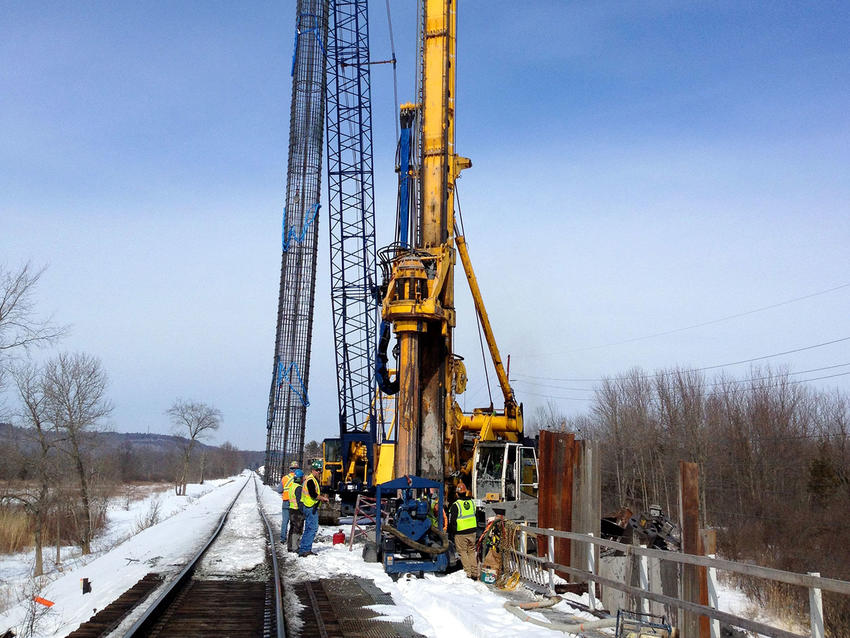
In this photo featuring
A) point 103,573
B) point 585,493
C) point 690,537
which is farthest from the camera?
point 103,573

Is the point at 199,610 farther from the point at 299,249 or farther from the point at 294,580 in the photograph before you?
the point at 299,249

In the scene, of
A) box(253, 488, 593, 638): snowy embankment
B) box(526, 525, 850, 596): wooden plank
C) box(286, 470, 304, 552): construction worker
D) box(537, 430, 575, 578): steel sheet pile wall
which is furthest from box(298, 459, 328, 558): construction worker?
box(526, 525, 850, 596): wooden plank

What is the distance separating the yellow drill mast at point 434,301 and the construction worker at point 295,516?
8.62ft

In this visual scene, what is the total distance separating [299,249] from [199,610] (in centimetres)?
5705

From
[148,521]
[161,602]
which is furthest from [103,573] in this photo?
[148,521]

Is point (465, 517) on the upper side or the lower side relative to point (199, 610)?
upper

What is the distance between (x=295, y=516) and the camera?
59.5 feet

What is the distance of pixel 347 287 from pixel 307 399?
23.7 metres

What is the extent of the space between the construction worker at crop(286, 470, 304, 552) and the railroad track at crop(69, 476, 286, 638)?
327cm

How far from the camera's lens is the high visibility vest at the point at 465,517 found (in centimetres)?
1397

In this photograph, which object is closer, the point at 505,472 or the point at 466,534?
the point at 466,534

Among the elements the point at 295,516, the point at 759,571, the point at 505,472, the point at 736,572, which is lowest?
the point at 295,516

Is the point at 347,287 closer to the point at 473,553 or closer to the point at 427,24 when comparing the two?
the point at 427,24

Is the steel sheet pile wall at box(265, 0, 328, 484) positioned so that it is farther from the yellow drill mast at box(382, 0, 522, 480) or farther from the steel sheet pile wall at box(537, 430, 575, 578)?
the steel sheet pile wall at box(537, 430, 575, 578)
